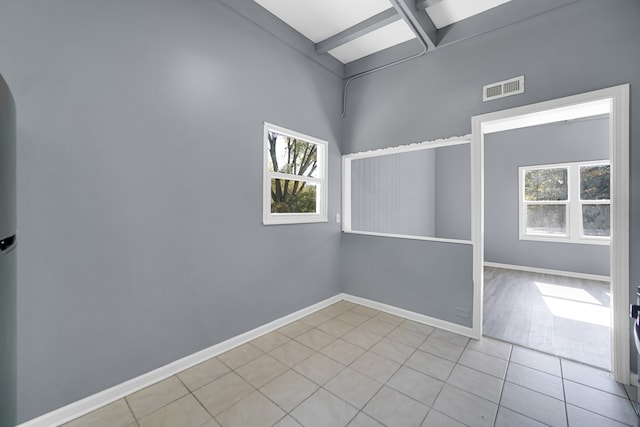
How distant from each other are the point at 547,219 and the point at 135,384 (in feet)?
22.6

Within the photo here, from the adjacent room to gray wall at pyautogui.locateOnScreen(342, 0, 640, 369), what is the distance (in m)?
0.02

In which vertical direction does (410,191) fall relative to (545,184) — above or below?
below

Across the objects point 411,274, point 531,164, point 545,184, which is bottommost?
point 411,274

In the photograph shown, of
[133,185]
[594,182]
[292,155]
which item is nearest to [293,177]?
[292,155]

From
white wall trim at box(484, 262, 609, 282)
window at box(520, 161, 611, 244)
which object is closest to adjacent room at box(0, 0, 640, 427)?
white wall trim at box(484, 262, 609, 282)

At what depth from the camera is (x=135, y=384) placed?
1.81m

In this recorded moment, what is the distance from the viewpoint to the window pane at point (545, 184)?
5.09 metres

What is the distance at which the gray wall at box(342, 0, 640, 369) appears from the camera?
194cm

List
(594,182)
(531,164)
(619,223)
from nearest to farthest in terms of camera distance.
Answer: (619,223) → (594,182) → (531,164)

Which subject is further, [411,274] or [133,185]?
[411,274]

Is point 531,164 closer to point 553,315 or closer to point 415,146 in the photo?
point 553,315

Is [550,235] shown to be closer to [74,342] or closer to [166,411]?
[166,411]

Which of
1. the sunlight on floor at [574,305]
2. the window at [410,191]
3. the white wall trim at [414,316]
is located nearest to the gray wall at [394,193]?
the window at [410,191]

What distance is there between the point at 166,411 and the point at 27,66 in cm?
216
